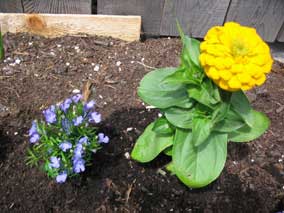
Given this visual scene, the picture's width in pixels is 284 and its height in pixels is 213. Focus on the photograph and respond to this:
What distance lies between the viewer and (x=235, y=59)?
1037 mm

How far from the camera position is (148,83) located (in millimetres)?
1353

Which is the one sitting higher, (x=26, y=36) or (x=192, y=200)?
(x=26, y=36)

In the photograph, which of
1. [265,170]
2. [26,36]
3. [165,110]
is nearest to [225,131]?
[165,110]

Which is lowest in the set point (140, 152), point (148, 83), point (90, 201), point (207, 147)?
point (90, 201)

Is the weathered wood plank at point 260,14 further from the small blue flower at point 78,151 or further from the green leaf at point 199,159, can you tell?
the small blue flower at point 78,151

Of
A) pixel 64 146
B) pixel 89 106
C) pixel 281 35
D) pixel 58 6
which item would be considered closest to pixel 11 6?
pixel 58 6

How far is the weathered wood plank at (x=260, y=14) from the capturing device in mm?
2059

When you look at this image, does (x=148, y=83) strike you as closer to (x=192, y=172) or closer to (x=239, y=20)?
(x=192, y=172)

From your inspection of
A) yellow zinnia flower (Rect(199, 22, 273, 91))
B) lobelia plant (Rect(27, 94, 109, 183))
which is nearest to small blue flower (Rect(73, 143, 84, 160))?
lobelia plant (Rect(27, 94, 109, 183))

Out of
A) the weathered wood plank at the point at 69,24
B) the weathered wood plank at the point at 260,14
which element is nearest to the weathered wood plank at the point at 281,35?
the weathered wood plank at the point at 260,14

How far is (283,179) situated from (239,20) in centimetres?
93

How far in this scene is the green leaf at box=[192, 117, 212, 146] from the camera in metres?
1.24

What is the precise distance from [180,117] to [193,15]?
0.96m

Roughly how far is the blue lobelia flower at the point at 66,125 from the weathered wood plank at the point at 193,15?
3.14 ft
